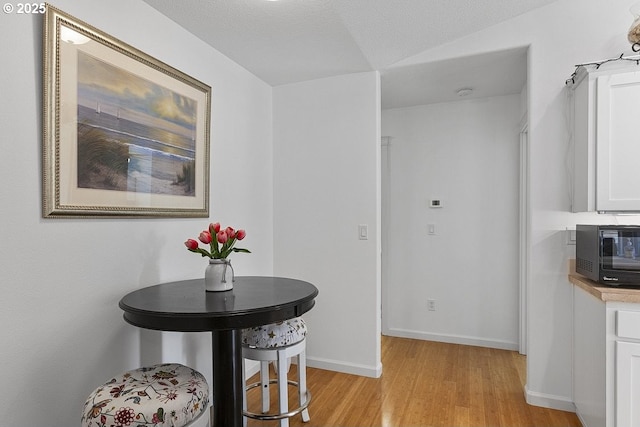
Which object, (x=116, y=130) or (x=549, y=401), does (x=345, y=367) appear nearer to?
(x=549, y=401)

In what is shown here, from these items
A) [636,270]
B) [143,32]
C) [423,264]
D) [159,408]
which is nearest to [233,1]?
[143,32]

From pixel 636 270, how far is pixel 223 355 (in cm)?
206

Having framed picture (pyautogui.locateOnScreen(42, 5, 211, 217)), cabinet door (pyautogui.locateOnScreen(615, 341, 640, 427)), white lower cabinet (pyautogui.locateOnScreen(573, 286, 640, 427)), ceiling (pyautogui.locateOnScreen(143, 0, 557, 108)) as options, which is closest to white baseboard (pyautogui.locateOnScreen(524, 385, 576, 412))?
white lower cabinet (pyautogui.locateOnScreen(573, 286, 640, 427))

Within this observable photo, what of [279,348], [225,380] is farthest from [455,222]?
[225,380]

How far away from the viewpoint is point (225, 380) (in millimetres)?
1637

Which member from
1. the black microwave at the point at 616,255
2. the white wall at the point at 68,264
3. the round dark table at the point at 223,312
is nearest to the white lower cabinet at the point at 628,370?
the black microwave at the point at 616,255

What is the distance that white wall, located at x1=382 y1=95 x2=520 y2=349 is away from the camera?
11.2 feet

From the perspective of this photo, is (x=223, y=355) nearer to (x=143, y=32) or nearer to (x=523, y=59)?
(x=143, y=32)

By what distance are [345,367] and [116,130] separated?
2300mm

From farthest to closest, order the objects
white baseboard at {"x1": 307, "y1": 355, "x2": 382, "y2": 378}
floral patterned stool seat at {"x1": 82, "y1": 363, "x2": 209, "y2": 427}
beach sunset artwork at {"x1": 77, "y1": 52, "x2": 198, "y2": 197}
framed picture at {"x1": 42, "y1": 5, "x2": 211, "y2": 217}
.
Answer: white baseboard at {"x1": 307, "y1": 355, "x2": 382, "y2": 378}, beach sunset artwork at {"x1": 77, "y1": 52, "x2": 198, "y2": 197}, framed picture at {"x1": 42, "y1": 5, "x2": 211, "y2": 217}, floral patterned stool seat at {"x1": 82, "y1": 363, "x2": 209, "y2": 427}

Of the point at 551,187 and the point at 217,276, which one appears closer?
the point at 217,276

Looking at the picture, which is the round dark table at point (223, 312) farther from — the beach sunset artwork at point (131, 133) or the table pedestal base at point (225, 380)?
the beach sunset artwork at point (131, 133)

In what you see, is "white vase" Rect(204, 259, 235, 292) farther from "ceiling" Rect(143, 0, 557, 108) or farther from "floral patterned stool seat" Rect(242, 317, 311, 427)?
"ceiling" Rect(143, 0, 557, 108)

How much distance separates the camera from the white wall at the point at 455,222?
3420 mm
